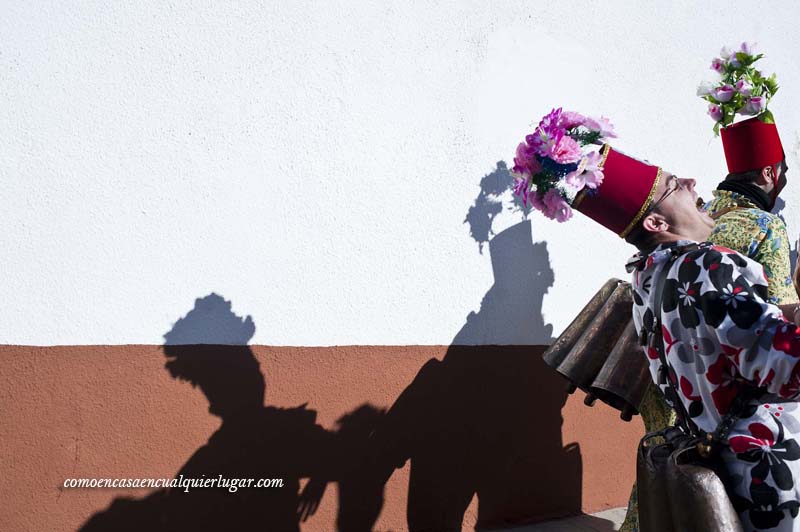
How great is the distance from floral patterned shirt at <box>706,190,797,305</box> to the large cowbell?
1.97ft

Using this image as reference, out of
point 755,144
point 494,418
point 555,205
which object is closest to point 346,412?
point 494,418

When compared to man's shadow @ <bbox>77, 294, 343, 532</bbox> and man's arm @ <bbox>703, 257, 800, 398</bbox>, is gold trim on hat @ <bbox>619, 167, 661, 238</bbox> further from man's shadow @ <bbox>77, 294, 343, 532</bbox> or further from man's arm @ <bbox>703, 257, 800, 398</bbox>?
man's shadow @ <bbox>77, 294, 343, 532</bbox>

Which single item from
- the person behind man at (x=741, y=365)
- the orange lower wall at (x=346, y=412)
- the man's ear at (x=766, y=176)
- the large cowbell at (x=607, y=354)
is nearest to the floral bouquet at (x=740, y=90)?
the man's ear at (x=766, y=176)

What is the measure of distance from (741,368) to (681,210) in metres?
0.59

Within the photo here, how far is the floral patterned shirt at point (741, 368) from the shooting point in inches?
61.0

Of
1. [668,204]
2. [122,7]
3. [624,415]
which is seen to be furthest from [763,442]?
[122,7]

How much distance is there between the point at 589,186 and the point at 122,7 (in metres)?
2.17

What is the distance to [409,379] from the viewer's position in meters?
3.32

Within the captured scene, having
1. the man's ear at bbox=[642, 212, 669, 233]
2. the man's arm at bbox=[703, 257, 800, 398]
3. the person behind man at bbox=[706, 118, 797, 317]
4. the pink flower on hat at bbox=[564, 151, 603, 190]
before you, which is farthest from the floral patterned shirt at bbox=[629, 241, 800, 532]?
the person behind man at bbox=[706, 118, 797, 317]

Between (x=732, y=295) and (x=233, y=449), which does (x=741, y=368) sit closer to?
(x=732, y=295)

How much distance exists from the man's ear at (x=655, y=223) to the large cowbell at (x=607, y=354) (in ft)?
3.50

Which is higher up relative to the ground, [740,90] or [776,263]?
[740,90]

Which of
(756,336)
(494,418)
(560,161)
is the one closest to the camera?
(756,336)

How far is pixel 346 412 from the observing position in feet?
10.3
